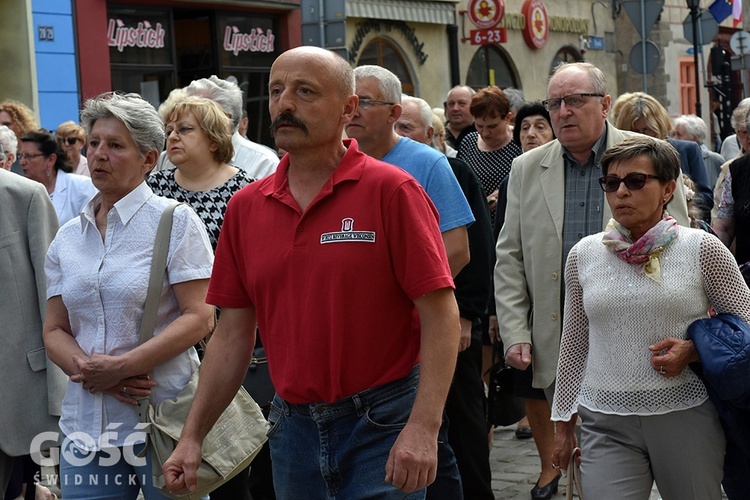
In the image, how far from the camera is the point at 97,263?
16.0ft

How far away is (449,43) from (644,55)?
644 centimetres

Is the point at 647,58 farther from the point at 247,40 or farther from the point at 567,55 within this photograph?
the point at 567,55

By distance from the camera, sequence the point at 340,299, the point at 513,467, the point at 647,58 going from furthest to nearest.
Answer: the point at 647,58
the point at 513,467
the point at 340,299

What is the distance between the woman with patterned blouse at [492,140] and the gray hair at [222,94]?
2182mm

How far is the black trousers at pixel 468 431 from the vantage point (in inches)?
263

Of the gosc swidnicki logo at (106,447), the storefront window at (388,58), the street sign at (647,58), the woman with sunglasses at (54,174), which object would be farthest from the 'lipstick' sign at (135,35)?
the gosc swidnicki logo at (106,447)

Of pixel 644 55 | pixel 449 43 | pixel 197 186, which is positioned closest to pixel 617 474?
pixel 197 186

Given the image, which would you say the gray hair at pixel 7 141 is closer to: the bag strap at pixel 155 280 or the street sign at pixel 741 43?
the bag strap at pixel 155 280

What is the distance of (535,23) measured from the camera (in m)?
28.6

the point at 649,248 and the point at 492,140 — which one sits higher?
the point at 492,140

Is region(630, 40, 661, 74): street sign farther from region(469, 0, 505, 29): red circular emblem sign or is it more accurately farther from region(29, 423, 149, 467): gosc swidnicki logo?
region(29, 423, 149, 467): gosc swidnicki logo

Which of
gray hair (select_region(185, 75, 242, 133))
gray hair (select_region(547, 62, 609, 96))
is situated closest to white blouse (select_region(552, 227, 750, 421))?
gray hair (select_region(547, 62, 609, 96))

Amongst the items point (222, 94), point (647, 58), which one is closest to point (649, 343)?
point (222, 94)

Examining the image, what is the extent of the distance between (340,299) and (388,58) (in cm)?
2125
